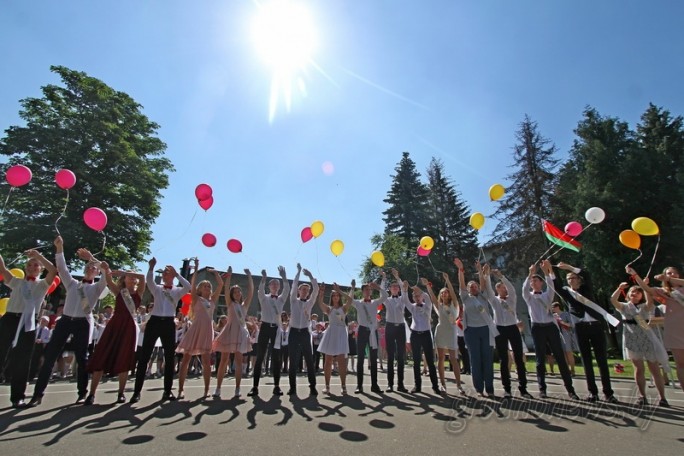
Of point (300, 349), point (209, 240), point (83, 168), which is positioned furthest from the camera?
point (83, 168)

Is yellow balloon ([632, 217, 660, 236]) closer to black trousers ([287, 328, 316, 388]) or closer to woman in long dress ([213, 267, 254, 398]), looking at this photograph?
black trousers ([287, 328, 316, 388])

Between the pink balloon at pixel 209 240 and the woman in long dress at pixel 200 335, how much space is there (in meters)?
2.10

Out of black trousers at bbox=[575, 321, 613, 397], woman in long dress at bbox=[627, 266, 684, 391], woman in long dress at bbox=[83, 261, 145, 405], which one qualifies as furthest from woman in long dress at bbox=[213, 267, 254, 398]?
woman in long dress at bbox=[627, 266, 684, 391]

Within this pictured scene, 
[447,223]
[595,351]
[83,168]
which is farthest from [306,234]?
[447,223]

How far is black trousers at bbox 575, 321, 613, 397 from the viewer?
22.7 ft

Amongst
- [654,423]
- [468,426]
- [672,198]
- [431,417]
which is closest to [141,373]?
[431,417]

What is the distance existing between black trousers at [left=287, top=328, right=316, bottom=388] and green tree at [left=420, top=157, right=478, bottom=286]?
27.6 m

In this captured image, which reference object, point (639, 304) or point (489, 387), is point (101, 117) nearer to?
point (489, 387)

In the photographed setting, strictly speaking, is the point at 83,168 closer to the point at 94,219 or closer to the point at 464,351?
the point at 94,219

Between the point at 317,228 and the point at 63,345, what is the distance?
6.04 metres

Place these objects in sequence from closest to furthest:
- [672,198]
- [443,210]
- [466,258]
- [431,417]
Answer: [431,417] → [672,198] → [466,258] → [443,210]

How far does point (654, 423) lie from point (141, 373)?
7698 millimetres

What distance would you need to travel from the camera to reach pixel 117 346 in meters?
6.43

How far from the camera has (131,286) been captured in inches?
275
